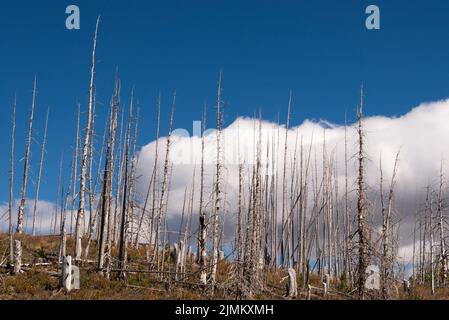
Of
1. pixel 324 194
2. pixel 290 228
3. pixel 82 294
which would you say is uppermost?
pixel 324 194

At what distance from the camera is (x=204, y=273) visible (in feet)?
79.3

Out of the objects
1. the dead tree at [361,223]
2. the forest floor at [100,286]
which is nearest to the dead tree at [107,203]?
the forest floor at [100,286]

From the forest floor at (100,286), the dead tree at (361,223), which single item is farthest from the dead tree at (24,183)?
the dead tree at (361,223)

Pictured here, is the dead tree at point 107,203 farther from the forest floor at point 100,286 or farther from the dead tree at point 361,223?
the dead tree at point 361,223

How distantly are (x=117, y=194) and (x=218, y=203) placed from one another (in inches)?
404

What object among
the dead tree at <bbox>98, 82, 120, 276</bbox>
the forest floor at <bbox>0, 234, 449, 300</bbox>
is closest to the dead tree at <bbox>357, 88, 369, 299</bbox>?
the forest floor at <bbox>0, 234, 449, 300</bbox>

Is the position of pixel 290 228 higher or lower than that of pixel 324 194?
lower

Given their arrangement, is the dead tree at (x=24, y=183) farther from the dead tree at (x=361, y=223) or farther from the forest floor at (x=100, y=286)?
the dead tree at (x=361, y=223)

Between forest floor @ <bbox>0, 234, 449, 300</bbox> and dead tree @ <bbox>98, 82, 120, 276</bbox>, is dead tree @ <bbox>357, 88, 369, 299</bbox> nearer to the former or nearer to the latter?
forest floor @ <bbox>0, 234, 449, 300</bbox>

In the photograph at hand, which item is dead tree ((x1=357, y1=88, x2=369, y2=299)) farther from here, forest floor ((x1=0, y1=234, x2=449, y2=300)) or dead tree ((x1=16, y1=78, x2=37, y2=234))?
dead tree ((x1=16, y1=78, x2=37, y2=234))
